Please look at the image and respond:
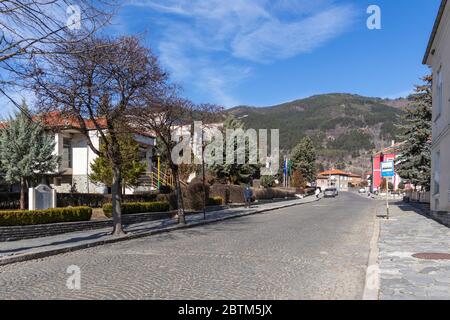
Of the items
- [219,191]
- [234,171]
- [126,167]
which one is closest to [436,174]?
[219,191]

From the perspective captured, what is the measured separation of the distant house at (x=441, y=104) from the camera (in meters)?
18.5

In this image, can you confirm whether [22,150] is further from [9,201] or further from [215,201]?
[215,201]

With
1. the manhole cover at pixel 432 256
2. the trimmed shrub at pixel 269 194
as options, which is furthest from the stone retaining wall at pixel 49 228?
the trimmed shrub at pixel 269 194

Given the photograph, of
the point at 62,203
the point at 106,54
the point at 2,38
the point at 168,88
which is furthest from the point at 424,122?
the point at 2,38

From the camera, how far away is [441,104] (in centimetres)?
2047

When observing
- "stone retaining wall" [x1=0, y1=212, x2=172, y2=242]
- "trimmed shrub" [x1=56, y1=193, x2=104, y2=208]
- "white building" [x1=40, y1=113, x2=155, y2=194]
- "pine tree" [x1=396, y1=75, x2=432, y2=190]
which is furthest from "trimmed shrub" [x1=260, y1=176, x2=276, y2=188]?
"stone retaining wall" [x1=0, y1=212, x2=172, y2=242]

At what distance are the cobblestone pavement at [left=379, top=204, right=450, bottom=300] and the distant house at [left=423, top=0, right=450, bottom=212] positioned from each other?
16.4 ft

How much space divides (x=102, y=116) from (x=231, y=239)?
18.7 ft

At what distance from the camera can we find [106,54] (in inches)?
459

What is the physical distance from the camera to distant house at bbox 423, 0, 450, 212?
18516 mm

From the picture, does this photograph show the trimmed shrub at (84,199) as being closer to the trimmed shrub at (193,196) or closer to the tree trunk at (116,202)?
the trimmed shrub at (193,196)

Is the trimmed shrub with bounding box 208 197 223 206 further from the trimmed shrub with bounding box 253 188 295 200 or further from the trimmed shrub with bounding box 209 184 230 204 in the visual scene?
the trimmed shrub with bounding box 253 188 295 200

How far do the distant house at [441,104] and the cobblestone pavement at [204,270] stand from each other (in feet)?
23.6

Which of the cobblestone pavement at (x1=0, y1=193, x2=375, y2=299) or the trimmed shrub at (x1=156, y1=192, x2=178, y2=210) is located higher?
the trimmed shrub at (x1=156, y1=192, x2=178, y2=210)
